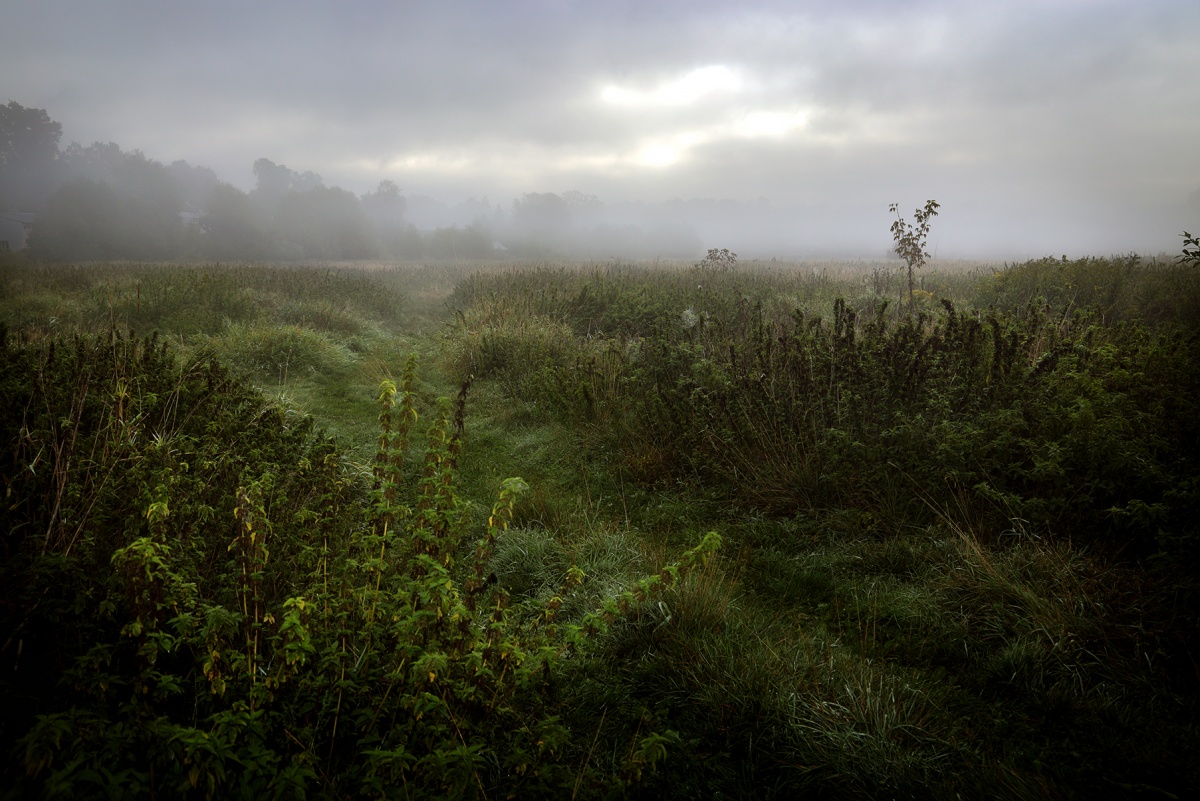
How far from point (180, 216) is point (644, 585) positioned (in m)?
44.9

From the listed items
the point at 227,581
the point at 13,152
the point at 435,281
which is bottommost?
the point at 227,581

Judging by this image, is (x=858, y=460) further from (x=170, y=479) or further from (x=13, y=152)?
(x=13, y=152)

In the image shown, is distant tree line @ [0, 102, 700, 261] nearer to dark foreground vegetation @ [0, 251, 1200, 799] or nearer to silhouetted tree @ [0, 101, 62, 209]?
silhouetted tree @ [0, 101, 62, 209]

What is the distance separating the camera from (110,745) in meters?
1.31

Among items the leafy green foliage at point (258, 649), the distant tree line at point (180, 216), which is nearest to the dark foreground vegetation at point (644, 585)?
the leafy green foliage at point (258, 649)

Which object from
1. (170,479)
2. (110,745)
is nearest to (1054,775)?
(110,745)

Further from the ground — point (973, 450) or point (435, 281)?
point (435, 281)

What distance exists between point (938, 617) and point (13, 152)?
145 ft

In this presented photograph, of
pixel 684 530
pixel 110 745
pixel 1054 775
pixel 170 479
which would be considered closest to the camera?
pixel 110 745

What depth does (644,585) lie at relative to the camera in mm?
2311

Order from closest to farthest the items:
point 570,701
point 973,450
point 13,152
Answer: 1. point 570,701
2. point 973,450
3. point 13,152

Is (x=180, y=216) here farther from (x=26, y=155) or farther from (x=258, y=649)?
(x=258, y=649)

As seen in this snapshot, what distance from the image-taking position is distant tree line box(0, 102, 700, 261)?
2858cm

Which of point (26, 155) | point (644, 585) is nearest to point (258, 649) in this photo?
point (644, 585)
